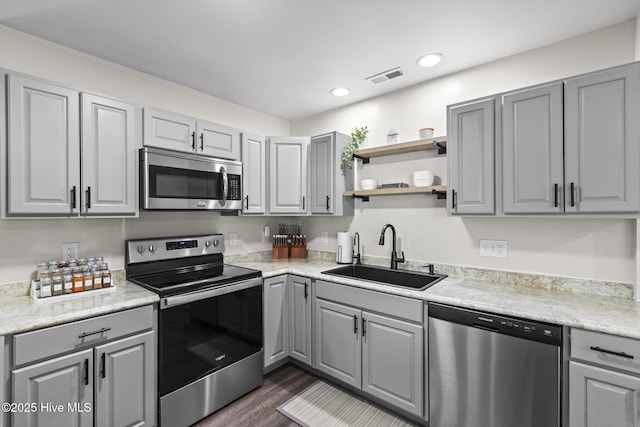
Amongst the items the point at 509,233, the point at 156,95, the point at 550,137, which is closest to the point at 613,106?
the point at 550,137

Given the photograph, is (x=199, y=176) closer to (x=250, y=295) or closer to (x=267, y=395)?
(x=250, y=295)

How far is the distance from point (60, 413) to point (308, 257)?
2.34m

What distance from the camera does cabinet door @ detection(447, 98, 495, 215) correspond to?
2.04 metres

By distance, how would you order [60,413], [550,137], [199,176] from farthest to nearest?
[199,176] → [550,137] → [60,413]

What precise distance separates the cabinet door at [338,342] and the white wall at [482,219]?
799 mm

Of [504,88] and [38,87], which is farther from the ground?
[504,88]

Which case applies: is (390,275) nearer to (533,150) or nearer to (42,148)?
(533,150)

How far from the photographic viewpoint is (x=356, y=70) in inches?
96.7

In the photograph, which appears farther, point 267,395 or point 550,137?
point 267,395

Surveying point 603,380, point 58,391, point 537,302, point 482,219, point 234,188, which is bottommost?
point 58,391

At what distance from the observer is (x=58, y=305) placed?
1.71m

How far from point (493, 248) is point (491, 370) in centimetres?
93

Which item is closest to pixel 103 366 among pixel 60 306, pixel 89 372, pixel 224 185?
pixel 89 372

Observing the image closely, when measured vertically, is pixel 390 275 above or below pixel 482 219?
below
